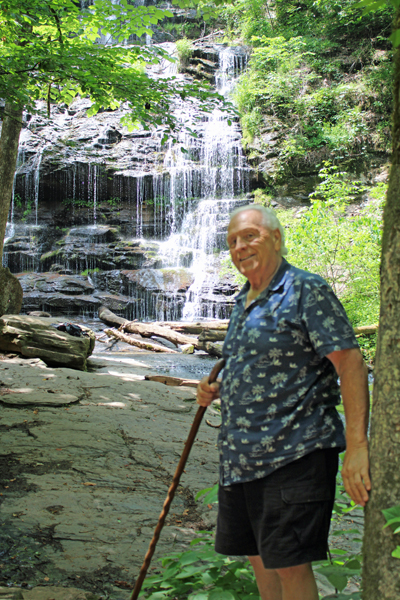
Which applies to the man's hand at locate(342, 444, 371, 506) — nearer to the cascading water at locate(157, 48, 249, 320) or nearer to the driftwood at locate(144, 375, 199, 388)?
the driftwood at locate(144, 375, 199, 388)

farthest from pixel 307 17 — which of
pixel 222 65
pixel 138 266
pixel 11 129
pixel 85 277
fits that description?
pixel 11 129

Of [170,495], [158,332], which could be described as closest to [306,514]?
[170,495]

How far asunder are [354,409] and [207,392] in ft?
2.17

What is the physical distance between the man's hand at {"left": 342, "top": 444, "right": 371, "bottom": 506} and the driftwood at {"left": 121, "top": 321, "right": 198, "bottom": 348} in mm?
11318

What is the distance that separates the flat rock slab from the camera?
248 centimetres

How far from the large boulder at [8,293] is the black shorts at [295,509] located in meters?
8.96

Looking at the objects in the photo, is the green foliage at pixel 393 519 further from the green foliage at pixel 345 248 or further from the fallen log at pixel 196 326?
the fallen log at pixel 196 326

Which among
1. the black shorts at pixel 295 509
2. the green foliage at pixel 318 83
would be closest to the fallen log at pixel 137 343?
the black shorts at pixel 295 509

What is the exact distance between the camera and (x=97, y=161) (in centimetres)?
2330

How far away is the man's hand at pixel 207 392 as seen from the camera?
1927mm

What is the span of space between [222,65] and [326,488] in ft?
93.9

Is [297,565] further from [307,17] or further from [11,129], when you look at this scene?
[307,17]

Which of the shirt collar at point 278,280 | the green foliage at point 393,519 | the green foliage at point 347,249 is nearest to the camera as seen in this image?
the green foliage at point 393,519

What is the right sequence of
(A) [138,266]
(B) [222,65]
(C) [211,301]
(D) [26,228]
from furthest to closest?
(B) [222,65] < (D) [26,228] < (A) [138,266] < (C) [211,301]
